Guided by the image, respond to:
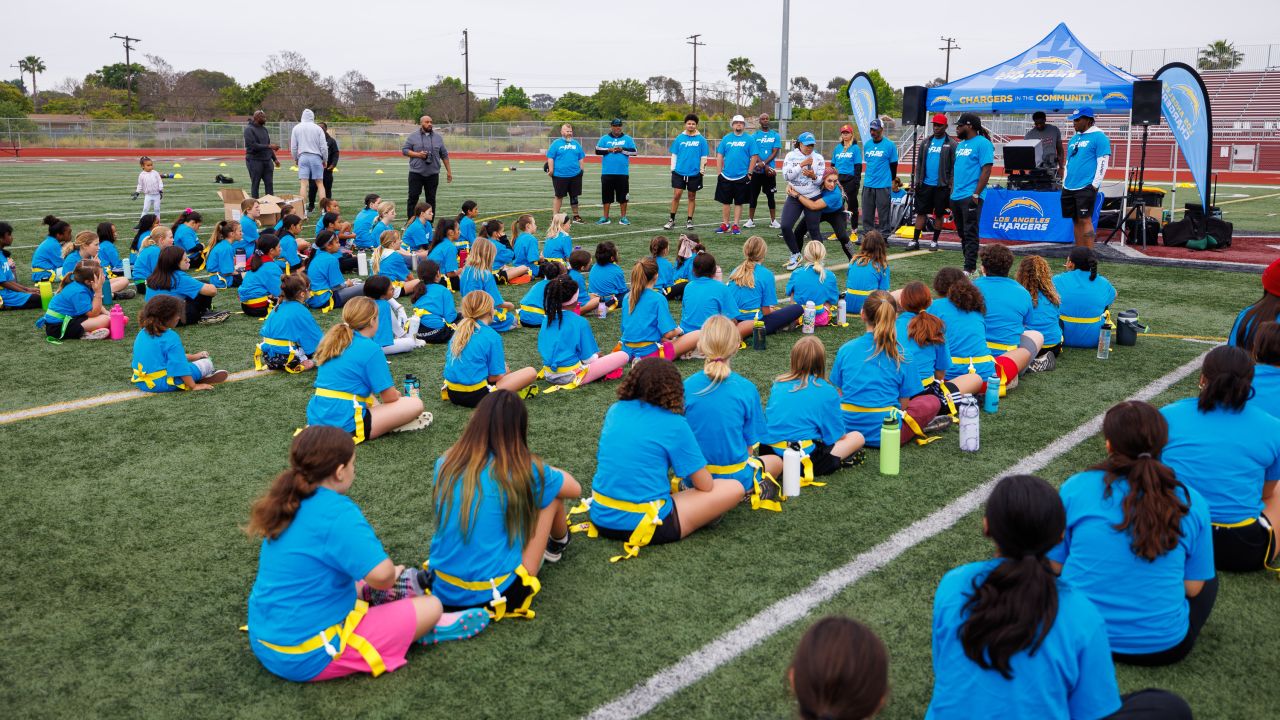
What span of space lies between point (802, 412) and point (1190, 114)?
1318 centimetres

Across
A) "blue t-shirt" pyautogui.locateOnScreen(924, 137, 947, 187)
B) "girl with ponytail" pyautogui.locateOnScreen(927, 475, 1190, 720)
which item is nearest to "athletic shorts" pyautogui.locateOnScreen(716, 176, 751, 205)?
"blue t-shirt" pyautogui.locateOnScreen(924, 137, 947, 187)

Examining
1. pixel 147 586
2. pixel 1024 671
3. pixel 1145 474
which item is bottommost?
pixel 147 586

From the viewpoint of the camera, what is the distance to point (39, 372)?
356 inches

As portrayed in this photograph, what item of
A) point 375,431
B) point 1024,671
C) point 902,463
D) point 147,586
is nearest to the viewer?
point 1024,671

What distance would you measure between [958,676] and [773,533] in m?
2.53

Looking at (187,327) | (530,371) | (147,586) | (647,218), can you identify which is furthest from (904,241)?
(147,586)

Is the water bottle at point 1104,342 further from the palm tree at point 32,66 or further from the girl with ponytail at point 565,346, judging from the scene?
the palm tree at point 32,66

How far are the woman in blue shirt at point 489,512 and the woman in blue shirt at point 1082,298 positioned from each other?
265 inches

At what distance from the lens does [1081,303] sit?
933cm

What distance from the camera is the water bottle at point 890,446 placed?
6.26 metres

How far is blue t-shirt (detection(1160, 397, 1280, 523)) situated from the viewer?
446 cm

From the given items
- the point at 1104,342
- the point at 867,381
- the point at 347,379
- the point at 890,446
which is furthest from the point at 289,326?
the point at 1104,342

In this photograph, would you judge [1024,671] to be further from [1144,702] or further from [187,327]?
[187,327]

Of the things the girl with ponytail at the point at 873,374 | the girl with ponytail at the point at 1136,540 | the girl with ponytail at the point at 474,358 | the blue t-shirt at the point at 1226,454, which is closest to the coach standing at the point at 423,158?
the girl with ponytail at the point at 474,358
